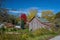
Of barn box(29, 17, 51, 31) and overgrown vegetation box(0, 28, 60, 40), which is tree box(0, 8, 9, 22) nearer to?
overgrown vegetation box(0, 28, 60, 40)

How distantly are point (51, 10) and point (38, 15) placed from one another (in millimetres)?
199

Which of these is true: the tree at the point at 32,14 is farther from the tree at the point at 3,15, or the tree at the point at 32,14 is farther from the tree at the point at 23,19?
the tree at the point at 3,15

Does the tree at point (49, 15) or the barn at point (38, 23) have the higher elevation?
the tree at point (49, 15)

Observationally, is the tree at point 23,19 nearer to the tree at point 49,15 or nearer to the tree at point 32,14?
the tree at point 32,14

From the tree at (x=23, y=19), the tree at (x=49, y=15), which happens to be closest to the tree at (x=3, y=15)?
the tree at (x=23, y=19)

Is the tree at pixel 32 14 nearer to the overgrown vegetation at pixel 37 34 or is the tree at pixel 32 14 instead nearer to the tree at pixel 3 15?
the overgrown vegetation at pixel 37 34

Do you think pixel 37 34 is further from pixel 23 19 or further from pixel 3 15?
pixel 3 15

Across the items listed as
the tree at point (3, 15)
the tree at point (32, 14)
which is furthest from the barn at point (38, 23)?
the tree at point (3, 15)

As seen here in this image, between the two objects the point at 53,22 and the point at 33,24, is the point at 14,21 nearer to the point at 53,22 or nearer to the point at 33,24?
the point at 33,24

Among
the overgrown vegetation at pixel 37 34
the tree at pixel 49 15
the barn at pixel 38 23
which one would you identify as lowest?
the overgrown vegetation at pixel 37 34

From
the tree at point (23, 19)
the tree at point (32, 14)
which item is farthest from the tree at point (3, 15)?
the tree at point (32, 14)

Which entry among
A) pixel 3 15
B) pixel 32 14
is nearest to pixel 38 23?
pixel 32 14

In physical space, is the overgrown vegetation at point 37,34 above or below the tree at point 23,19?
below

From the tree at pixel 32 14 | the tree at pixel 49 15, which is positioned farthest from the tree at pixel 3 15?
the tree at pixel 49 15
